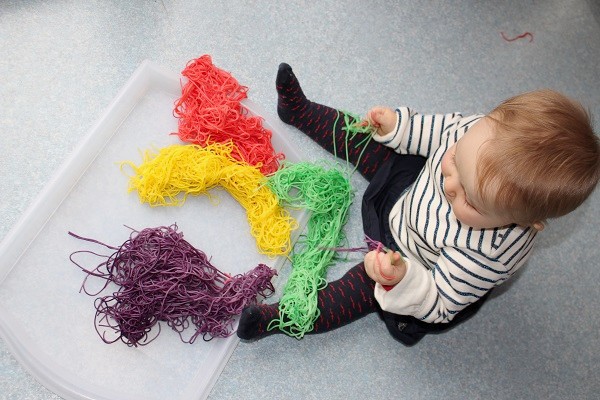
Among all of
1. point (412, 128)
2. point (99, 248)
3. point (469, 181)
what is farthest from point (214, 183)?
point (469, 181)

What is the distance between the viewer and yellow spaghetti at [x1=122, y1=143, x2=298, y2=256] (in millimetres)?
1039

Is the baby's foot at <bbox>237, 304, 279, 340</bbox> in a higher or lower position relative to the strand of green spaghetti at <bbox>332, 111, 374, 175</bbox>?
lower

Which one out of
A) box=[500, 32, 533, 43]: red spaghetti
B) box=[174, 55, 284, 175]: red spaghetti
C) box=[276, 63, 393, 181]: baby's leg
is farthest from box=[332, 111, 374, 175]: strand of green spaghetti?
box=[500, 32, 533, 43]: red spaghetti

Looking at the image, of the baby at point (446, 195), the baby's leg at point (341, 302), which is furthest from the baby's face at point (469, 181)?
the baby's leg at point (341, 302)

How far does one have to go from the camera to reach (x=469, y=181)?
79 centimetres

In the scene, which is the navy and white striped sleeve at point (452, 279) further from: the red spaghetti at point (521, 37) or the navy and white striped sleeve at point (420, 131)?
the red spaghetti at point (521, 37)

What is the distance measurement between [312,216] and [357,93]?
29 cm

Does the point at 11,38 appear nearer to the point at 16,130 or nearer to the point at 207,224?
the point at 16,130

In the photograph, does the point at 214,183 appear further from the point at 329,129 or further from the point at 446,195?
the point at 446,195

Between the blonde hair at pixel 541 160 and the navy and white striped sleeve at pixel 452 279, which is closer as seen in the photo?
the blonde hair at pixel 541 160

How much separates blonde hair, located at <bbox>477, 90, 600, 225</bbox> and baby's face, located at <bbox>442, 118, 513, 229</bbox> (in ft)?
0.05

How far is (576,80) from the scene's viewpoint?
4.38 ft

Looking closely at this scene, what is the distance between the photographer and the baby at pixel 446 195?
0.75m

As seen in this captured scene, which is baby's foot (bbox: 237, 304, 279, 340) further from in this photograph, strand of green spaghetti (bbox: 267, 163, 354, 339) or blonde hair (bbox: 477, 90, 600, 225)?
blonde hair (bbox: 477, 90, 600, 225)
